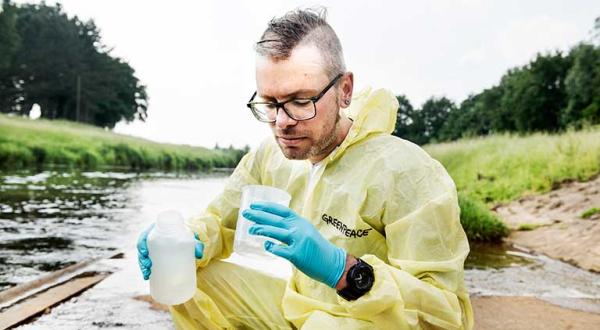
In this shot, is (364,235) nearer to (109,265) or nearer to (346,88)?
(346,88)

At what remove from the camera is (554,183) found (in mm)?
11867

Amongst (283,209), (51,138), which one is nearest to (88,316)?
(283,209)

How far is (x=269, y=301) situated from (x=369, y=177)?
2.79 ft

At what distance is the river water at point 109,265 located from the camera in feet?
11.5

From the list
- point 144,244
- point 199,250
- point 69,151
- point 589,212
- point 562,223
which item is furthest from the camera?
point 69,151

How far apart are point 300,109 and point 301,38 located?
0.28m

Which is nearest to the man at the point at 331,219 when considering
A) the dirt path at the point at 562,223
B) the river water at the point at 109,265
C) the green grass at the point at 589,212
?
the river water at the point at 109,265

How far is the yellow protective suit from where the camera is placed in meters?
1.75

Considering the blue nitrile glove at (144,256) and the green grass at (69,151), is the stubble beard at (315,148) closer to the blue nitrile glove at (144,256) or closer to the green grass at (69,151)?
the blue nitrile glove at (144,256)

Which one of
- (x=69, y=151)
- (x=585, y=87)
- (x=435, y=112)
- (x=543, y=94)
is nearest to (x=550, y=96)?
(x=543, y=94)

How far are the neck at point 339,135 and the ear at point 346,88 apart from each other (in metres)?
0.07

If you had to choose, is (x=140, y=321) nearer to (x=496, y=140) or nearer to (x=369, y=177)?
(x=369, y=177)

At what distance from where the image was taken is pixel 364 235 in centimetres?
201

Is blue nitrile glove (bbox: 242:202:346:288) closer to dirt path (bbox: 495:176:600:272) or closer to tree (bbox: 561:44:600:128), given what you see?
dirt path (bbox: 495:176:600:272)
